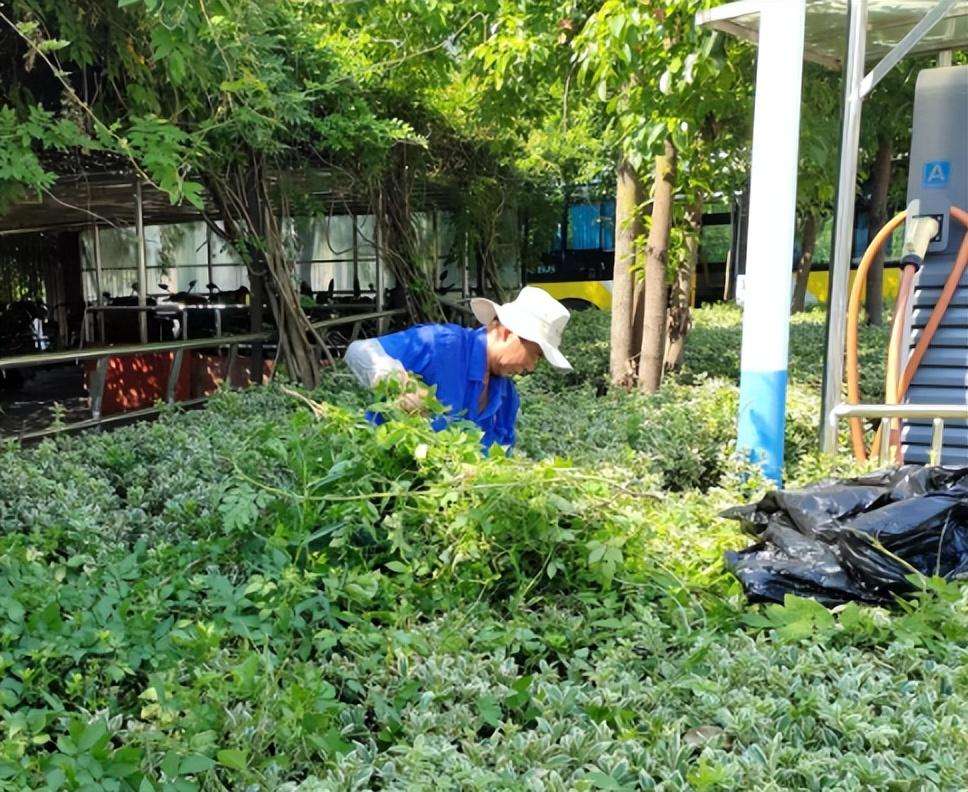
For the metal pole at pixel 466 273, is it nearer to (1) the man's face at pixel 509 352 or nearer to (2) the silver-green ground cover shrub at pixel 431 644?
(1) the man's face at pixel 509 352

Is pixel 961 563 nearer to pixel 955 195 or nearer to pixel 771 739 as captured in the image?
pixel 771 739

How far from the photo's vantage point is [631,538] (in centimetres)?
314

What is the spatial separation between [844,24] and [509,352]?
315 centimetres

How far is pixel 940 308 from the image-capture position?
5227 millimetres

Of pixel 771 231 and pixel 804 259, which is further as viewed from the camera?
pixel 804 259

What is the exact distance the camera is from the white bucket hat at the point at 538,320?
13.2ft

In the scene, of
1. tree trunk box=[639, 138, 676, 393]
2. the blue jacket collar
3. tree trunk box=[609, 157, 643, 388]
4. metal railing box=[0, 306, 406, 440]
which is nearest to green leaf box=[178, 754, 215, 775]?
the blue jacket collar

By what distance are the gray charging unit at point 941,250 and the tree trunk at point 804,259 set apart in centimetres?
1281

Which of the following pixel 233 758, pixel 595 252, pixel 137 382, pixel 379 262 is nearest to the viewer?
pixel 233 758

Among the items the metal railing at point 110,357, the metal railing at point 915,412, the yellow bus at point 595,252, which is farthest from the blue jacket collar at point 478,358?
the yellow bus at point 595,252

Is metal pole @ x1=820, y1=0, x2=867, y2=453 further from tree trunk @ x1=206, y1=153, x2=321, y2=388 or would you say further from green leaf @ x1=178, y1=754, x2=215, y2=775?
tree trunk @ x1=206, y1=153, x2=321, y2=388

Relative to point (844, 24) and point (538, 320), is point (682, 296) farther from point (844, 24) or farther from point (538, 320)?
point (538, 320)

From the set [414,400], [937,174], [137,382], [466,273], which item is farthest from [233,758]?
[466,273]

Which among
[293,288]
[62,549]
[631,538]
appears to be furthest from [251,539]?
[293,288]
